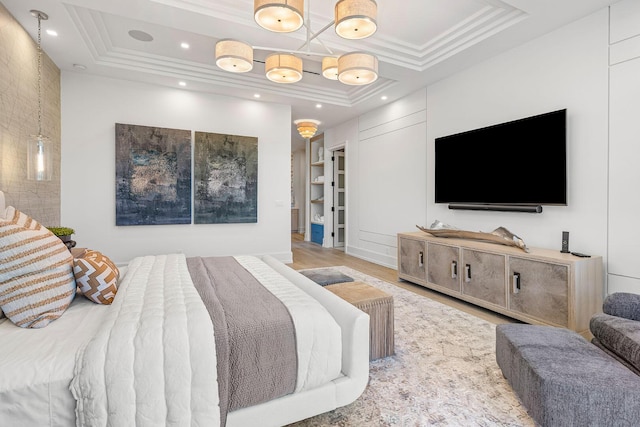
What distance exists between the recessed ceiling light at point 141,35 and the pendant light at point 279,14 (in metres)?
1.99

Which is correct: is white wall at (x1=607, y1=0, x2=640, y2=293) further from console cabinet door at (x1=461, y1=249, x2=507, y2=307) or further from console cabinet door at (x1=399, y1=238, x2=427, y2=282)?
console cabinet door at (x1=399, y1=238, x2=427, y2=282)

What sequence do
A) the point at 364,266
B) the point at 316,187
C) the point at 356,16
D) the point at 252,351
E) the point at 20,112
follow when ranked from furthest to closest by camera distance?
the point at 316,187 < the point at 364,266 < the point at 20,112 < the point at 356,16 < the point at 252,351

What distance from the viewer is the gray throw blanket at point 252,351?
129 cm

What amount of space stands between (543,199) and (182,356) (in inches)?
130

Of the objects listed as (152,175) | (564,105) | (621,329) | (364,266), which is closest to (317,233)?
(364,266)

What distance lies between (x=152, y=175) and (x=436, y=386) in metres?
4.26

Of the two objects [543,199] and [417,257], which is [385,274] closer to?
[417,257]

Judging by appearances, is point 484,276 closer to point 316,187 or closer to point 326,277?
point 326,277

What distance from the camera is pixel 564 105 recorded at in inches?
118

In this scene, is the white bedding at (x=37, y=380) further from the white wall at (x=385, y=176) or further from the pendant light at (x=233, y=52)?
the white wall at (x=385, y=176)

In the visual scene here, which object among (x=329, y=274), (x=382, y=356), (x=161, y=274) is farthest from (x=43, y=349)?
(x=329, y=274)

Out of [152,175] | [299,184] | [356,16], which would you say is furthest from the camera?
[299,184]

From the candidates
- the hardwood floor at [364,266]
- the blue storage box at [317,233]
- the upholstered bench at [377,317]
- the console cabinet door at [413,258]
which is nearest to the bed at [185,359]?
the upholstered bench at [377,317]

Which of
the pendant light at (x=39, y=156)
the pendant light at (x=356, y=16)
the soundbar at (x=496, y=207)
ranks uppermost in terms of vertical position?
the pendant light at (x=356, y=16)
